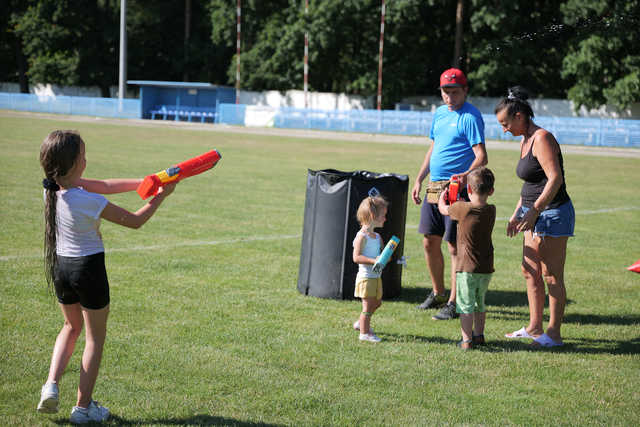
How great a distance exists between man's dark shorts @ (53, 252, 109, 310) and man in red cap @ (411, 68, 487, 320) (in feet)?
10.5

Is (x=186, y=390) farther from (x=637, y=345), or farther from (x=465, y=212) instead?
(x=637, y=345)

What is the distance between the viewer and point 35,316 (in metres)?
5.68

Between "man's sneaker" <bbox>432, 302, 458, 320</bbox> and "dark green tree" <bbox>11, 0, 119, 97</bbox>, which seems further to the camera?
"dark green tree" <bbox>11, 0, 119, 97</bbox>

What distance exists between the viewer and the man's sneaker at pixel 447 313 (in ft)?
20.3

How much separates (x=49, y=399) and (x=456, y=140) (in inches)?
156

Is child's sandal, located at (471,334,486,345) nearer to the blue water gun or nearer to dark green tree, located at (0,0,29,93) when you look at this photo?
the blue water gun

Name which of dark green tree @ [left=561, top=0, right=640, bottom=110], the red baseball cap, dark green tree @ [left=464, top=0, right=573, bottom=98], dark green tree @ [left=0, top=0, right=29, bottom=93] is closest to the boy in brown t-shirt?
the red baseball cap

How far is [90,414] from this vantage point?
3820 millimetres

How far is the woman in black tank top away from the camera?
5125mm

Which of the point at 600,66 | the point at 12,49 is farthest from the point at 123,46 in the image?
the point at 600,66

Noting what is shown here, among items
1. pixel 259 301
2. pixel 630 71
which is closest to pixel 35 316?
pixel 259 301

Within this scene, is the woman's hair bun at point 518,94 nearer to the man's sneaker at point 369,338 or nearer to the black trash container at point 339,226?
the black trash container at point 339,226

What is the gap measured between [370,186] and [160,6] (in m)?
61.4

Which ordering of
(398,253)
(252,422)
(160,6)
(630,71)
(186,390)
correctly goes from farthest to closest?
(160,6), (630,71), (398,253), (186,390), (252,422)
